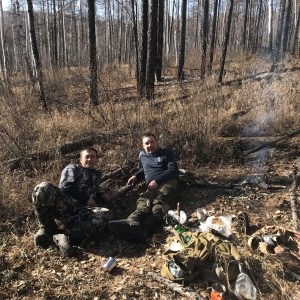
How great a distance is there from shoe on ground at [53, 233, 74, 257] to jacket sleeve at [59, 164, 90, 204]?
558mm

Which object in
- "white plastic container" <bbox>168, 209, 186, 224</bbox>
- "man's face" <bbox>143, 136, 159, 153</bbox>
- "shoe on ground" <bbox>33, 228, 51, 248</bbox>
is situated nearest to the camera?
"shoe on ground" <bbox>33, 228, 51, 248</bbox>

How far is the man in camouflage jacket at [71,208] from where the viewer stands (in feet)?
10.1

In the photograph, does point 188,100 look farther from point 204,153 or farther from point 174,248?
point 174,248

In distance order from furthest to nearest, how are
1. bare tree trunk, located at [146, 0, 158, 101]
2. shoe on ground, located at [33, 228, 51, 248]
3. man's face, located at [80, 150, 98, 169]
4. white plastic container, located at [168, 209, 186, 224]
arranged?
bare tree trunk, located at [146, 0, 158, 101], man's face, located at [80, 150, 98, 169], white plastic container, located at [168, 209, 186, 224], shoe on ground, located at [33, 228, 51, 248]

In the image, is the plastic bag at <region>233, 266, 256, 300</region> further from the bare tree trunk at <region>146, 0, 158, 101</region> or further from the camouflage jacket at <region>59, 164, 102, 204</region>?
the bare tree trunk at <region>146, 0, 158, 101</region>

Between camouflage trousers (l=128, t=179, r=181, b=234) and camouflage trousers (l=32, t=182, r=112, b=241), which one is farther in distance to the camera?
camouflage trousers (l=128, t=179, r=181, b=234)

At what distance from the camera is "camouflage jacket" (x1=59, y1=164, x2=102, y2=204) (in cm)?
350

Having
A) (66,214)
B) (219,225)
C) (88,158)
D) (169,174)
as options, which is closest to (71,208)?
(66,214)

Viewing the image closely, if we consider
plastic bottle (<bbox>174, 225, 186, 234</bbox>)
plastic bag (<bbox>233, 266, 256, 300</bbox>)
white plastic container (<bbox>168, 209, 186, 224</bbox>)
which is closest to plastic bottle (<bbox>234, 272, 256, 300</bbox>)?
plastic bag (<bbox>233, 266, 256, 300</bbox>)

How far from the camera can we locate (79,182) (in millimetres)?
3590

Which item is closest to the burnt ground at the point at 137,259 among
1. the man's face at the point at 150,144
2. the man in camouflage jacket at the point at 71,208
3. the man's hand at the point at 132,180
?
the man in camouflage jacket at the point at 71,208

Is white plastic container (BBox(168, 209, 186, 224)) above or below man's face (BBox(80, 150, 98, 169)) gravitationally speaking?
below

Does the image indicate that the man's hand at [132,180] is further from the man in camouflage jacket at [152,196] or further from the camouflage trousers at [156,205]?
the camouflage trousers at [156,205]

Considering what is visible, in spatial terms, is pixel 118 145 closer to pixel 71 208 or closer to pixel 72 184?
pixel 72 184
